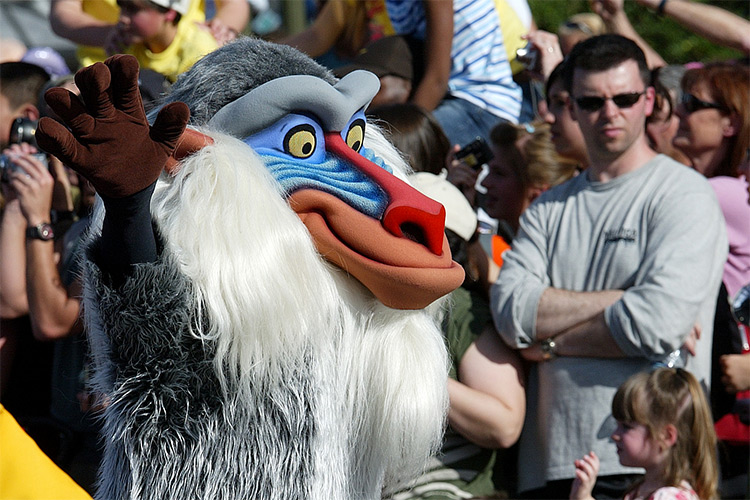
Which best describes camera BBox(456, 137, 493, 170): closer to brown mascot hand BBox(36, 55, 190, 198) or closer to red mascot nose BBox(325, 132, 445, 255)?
red mascot nose BBox(325, 132, 445, 255)

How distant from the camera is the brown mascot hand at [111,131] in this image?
3.88 ft

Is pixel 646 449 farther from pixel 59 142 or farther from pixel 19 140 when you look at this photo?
pixel 19 140

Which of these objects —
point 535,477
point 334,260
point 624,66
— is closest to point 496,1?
point 624,66

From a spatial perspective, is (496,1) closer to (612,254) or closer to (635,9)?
(612,254)

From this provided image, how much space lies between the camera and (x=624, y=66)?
105 inches

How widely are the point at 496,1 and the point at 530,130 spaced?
719mm

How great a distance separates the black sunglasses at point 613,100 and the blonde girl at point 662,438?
0.80 metres

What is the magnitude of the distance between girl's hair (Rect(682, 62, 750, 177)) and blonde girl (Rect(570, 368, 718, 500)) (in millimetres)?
1055

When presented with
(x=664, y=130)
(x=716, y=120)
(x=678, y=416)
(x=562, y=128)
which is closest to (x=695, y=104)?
(x=716, y=120)

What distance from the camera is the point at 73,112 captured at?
47.1 inches

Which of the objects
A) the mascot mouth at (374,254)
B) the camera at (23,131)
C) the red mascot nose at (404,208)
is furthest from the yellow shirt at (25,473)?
the camera at (23,131)

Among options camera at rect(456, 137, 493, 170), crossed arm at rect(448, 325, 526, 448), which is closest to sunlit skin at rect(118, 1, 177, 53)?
camera at rect(456, 137, 493, 170)

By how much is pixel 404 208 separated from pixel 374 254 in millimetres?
90

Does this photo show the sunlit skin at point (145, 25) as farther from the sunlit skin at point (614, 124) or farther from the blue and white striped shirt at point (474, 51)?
the sunlit skin at point (614, 124)
